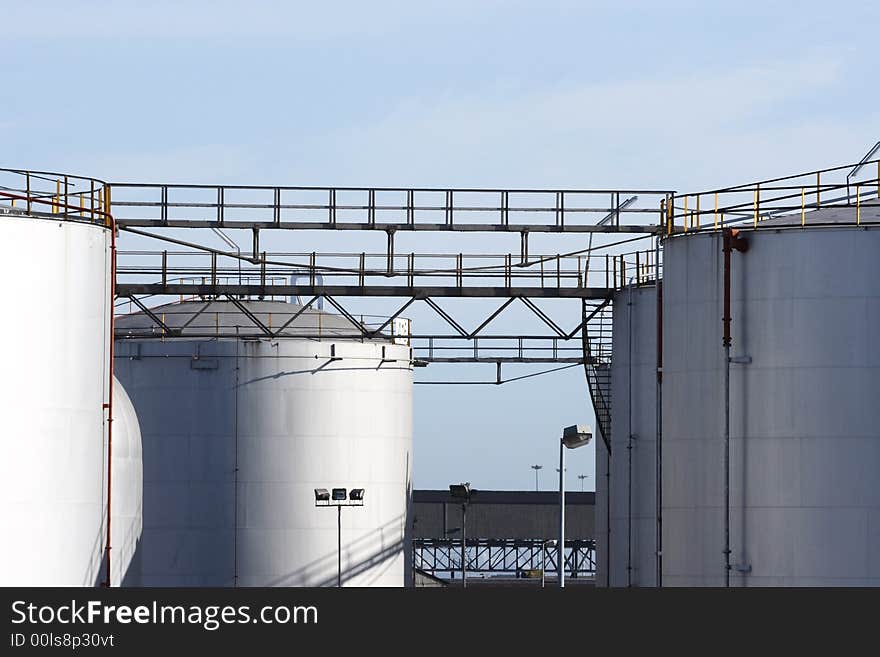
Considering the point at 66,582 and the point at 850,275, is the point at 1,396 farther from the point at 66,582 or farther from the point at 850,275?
the point at 850,275

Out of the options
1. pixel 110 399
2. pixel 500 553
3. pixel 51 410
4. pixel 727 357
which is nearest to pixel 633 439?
pixel 727 357

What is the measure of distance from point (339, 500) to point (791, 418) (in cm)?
1839

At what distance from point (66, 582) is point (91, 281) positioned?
5.39m

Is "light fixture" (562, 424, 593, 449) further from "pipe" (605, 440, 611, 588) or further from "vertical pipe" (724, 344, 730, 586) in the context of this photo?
"pipe" (605, 440, 611, 588)

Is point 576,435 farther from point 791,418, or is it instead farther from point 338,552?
point 338,552

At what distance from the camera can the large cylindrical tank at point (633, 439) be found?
141 feet

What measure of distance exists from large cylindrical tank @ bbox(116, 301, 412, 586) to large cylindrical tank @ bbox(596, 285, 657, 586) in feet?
25.6

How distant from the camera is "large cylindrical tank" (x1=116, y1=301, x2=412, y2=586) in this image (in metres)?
47.7

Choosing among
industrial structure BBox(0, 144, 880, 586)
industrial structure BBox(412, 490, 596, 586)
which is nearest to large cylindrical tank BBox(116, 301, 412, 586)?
industrial structure BBox(0, 144, 880, 586)

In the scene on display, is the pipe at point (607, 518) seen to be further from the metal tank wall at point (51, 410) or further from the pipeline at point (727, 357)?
the metal tank wall at point (51, 410)

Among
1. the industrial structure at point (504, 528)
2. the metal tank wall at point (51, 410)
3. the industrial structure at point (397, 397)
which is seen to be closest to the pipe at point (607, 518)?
the industrial structure at point (397, 397)

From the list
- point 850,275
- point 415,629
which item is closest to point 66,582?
point 415,629

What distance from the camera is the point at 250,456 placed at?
48.0 meters

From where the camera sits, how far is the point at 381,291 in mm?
45656
